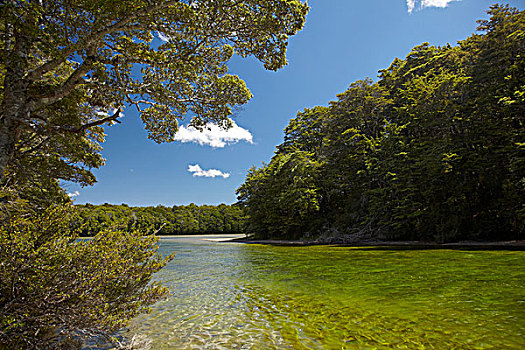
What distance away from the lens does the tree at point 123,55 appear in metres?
5.14

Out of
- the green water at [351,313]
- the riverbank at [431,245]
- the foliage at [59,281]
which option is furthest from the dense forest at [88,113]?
the riverbank at [431,245]

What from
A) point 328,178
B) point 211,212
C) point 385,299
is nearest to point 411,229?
point 328,178

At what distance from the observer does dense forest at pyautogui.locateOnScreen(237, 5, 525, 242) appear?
746 inches

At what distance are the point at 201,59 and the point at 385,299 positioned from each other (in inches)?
319

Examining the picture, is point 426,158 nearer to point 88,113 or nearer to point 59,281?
point 88,113

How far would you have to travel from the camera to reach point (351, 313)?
17.5 feet

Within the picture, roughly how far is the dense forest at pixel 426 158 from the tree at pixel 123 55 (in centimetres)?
1877

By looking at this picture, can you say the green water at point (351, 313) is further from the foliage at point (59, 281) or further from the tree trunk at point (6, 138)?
the tree trunk at point (6, 138)

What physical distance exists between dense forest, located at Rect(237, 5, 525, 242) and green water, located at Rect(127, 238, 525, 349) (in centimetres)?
1383

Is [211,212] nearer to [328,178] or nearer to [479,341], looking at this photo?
[328,178]

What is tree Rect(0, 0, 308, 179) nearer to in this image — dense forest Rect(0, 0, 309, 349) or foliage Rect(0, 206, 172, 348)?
dense forest Rect(0, 0, 309, 349)

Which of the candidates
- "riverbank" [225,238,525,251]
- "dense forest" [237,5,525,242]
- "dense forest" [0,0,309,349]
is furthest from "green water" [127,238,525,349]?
"dense forest" [237,5,525,242]

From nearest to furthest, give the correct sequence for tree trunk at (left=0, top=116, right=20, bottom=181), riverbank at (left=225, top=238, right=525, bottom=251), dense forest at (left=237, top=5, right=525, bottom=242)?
tree trunk at (left=0, top=116, right=20, bottom=181)
riverbank at (left=225, top=238, right=525, bottom=251)
dense forest at (left=237, top=5, right=525, bottom=242)

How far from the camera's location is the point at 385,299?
6.17 m
